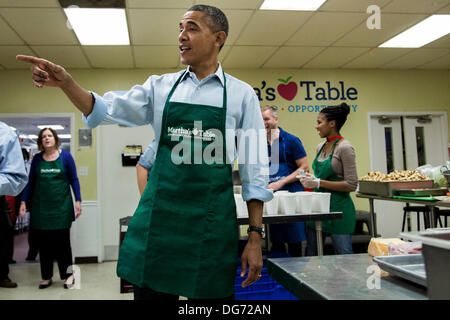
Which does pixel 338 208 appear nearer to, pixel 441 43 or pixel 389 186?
pixel 389 186

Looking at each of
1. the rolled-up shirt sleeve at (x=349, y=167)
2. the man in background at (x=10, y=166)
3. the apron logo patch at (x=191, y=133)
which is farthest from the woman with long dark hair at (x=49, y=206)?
the apron logo patch at (x=191, y=133)

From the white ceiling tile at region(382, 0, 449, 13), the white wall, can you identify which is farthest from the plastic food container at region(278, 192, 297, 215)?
the white wall

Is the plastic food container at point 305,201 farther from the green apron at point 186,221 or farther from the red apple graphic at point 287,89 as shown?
the red apple graphic at point 287,89

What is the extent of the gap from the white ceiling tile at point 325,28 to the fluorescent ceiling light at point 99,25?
205 cm

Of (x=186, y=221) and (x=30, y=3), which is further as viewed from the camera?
(x=30, y=3)

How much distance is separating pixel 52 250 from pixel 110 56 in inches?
102

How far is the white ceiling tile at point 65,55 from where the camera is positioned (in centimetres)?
439

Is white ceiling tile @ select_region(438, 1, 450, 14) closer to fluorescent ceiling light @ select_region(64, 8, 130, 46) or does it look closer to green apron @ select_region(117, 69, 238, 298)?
fluorescent ceiling light @ select_region(64, 8, 130, 46)

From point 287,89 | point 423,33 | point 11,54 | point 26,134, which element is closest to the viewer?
point 423,33

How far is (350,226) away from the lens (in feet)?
8.50

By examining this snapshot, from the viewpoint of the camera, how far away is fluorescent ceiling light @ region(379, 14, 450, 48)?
4.09 metres

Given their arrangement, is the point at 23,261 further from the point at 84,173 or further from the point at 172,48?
the point at 172,48

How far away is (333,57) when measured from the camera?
5.11 metres

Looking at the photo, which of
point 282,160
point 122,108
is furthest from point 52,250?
point 122,108
